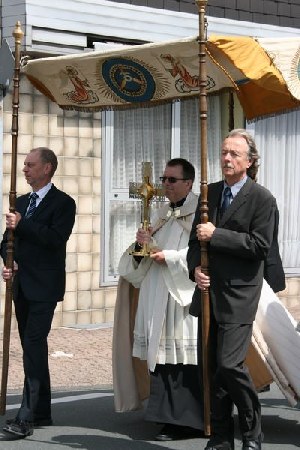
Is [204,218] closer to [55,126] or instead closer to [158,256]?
[158,256]

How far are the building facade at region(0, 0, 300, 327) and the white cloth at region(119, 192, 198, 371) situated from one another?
5.29m

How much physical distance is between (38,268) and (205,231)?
1.53 meters

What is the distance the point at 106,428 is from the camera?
27.3 ft

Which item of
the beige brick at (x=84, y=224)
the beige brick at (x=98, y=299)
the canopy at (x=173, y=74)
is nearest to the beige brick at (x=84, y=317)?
the beige brick at (x=98, y=299)

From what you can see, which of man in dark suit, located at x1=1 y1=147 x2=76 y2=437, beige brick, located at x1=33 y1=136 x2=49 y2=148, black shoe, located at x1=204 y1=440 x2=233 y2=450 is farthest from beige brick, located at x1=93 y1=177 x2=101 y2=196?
black shoe, located at x1=204 y1=440 x2=233 y2=450

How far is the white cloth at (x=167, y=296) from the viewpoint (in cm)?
805

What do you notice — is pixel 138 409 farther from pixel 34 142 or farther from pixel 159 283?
pixel 34 142

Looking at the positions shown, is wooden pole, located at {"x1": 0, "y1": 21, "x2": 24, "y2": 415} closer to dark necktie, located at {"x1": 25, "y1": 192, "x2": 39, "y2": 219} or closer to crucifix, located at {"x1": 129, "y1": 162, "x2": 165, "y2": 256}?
dark necktie, located at {"x1": 25, "y1": 192, "x2": 39, "y2": 219}

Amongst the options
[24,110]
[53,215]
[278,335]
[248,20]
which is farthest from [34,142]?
[278,335]

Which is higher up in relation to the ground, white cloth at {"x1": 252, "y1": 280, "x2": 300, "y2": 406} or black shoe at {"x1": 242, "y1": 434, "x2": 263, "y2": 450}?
white cloth at {"x1": 252, "y1": 280, "x2": 300, "y2": 406}

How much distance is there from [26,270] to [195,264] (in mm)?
1393

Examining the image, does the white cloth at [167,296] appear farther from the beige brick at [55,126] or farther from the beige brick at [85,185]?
the beige brick at [85,185]

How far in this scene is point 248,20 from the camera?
15758 millimetres

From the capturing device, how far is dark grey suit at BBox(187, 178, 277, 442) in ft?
23.0
